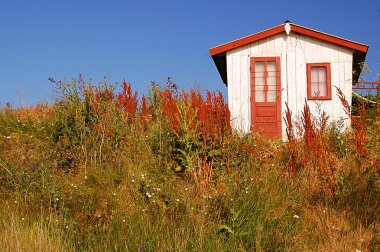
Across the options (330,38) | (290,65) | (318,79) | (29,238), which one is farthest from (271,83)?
(29,238)

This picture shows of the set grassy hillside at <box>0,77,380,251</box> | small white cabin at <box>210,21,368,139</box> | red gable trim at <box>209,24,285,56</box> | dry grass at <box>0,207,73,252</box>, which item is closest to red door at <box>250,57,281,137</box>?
small white cabin at <box>210,21,368,139</box>

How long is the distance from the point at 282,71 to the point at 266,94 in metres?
0.82

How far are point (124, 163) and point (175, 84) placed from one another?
541 cm

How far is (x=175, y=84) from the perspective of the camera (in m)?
11.9

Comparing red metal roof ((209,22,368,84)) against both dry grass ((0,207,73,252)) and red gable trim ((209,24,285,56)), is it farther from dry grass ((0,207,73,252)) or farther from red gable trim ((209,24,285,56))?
dry grass ((0,207,73,252))

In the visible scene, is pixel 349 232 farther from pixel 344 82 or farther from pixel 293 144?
pixel 344 82

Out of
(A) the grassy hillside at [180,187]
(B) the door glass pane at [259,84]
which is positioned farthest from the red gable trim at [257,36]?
(A) the grassy hillside at [180,187]

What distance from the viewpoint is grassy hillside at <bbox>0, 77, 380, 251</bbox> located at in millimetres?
4859

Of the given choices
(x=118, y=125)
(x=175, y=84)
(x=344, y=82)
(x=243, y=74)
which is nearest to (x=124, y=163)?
(x=118, y=125)

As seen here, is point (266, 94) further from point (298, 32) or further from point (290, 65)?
point (298, 32)

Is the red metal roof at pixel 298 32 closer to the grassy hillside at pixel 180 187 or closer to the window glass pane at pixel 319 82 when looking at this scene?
the window glass pane at pixel 319 82

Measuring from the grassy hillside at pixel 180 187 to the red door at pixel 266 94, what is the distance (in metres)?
4.20

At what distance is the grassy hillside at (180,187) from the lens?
15.9 feet

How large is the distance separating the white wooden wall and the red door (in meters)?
0.14
